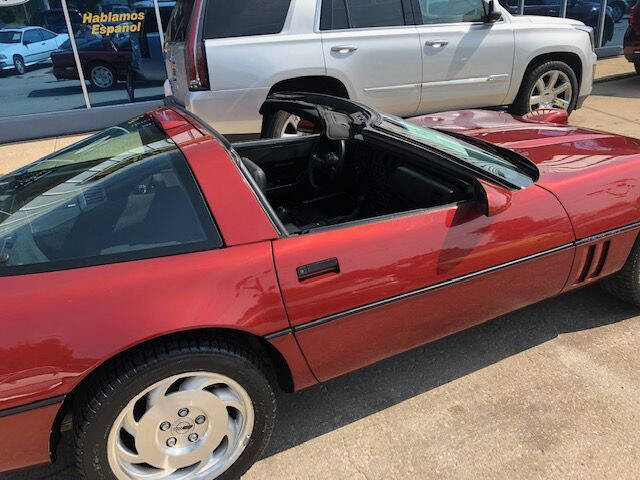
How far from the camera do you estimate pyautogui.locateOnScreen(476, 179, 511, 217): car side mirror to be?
2.19 meters

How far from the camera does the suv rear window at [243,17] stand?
4754 millimetres

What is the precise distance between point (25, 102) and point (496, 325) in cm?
721

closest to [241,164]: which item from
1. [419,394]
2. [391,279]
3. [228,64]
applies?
[391,279]

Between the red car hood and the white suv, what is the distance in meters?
2.20

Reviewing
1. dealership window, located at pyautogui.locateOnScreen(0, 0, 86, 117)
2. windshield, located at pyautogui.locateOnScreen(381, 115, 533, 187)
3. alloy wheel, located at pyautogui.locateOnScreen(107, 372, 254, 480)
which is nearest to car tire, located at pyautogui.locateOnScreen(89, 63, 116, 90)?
dealership window, located at pyautogui.locateOnScreen(0, 0, 86, 117)

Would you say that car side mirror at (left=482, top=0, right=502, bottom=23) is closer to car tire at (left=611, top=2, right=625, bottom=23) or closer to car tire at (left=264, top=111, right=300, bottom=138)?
car tire at (left=264, top=111, right=300, bottom=138)

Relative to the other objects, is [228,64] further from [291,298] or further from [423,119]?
[291,298]

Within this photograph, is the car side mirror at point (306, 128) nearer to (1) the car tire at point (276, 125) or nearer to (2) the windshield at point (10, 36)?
(1) the car tire at point (276, 125)

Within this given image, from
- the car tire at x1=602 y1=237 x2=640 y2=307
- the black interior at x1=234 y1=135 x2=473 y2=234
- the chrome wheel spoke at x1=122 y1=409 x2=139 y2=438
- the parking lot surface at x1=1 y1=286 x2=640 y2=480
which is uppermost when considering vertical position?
the black interior at x1=234 y1=135 x2=473 y2=234

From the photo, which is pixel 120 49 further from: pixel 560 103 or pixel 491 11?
pixel 560 103

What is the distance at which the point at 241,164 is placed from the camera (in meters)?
2.15

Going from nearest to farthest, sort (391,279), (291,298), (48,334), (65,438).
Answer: (48,334) → (291,298) → (391,279) → (65,438)

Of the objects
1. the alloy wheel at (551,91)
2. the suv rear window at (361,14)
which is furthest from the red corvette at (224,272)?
the alloy wheel at (551,91)

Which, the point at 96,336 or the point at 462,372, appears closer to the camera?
the point at 96,336
